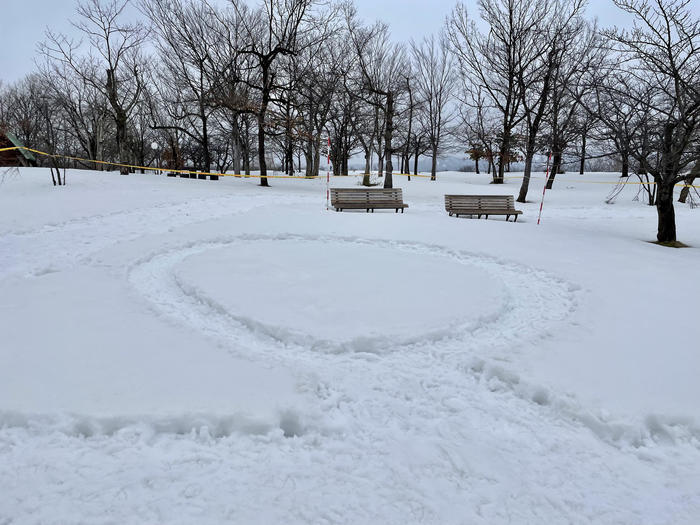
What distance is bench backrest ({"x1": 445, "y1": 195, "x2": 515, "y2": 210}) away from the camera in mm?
12750

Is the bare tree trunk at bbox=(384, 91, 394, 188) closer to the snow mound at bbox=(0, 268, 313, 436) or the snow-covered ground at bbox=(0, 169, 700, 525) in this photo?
the snow-covered ground at bbox=(0, 169, 700, 525)

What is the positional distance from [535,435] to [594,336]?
78.0 inches

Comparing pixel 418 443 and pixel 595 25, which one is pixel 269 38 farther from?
pixel 418 443

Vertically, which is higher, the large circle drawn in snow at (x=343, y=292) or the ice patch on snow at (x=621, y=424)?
the large circle drawn in snow at (x=343, y=292)

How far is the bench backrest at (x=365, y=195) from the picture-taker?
43.0 ft

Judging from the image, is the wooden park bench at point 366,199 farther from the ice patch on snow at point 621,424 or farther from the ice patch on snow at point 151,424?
the ice patch on snow at point 151,424

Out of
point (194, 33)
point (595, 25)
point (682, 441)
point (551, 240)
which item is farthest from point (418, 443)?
point (194, 33)

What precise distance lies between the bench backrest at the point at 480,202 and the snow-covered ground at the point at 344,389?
240 inches

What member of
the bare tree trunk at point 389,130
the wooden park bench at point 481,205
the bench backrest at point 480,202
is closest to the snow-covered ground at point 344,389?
the wooden park bench at point 481,205

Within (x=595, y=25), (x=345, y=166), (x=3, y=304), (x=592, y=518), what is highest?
(x=595, y=25)

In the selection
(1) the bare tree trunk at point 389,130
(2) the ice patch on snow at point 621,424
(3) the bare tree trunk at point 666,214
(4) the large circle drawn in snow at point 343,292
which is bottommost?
(2) the ice patch on snow at point 621,424

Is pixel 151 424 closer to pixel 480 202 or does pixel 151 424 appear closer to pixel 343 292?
pixel 343 292

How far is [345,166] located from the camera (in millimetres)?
35531

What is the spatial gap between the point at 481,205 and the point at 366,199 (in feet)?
12.5
